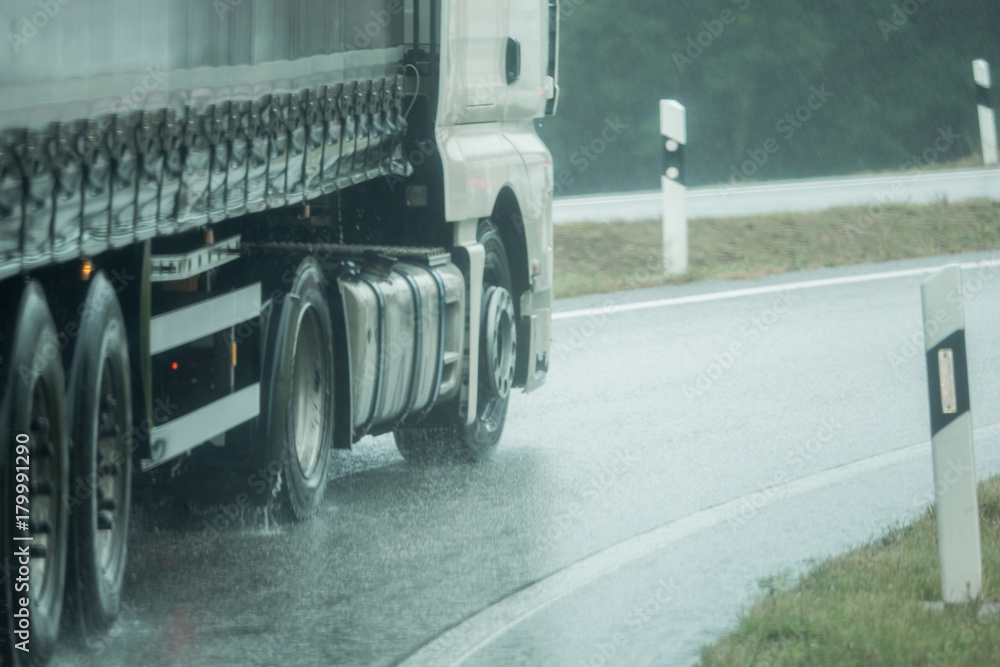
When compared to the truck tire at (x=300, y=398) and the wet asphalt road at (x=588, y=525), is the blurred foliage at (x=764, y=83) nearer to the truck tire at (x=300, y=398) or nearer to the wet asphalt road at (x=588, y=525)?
the wet asphalt road at (x=588, y=525)

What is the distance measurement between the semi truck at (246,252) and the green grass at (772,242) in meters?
5.60

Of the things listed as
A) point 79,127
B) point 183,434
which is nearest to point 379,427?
point 183,434

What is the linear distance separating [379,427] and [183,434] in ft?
6.54

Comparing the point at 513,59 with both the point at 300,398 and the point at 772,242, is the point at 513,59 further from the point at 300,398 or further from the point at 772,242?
the point at 772,242

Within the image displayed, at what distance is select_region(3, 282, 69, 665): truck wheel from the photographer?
5.19 metres

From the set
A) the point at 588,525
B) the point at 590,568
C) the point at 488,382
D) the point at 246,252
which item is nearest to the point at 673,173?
the point at 488,382

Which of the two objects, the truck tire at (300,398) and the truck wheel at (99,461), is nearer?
the truck wheel at (99,461)

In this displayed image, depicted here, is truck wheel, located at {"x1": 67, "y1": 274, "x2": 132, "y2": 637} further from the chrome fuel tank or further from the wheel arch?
the wheel arch

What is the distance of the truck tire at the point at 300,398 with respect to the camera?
24.5 feet

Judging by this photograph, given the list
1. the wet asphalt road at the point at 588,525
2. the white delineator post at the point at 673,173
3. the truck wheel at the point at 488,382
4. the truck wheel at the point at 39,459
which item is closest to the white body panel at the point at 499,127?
the truck wheel at the point at 488,382

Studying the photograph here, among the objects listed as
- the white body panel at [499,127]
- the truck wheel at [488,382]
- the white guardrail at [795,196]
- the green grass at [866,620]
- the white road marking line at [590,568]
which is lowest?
the white road marking line at [590,568]

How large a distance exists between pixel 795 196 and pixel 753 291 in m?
5.82

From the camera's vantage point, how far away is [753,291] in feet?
51.4

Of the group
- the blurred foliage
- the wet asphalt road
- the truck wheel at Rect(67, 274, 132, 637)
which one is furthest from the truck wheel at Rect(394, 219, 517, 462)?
the blurred foliage
